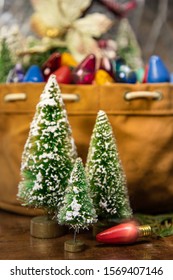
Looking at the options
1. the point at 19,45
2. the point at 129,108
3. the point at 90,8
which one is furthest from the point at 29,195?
the point at 90,8

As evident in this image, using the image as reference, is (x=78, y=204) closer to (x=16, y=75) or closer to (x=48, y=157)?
(x=48, y=157)

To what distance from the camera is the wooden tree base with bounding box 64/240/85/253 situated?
0.57 metres

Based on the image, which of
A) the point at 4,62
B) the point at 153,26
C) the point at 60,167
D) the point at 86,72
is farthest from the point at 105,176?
the point at 153,26

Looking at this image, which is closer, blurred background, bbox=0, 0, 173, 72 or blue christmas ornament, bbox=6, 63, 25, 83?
blue christmas ornament, bbox=6, 63, 25, 83

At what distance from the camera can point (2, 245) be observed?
1.98 ft

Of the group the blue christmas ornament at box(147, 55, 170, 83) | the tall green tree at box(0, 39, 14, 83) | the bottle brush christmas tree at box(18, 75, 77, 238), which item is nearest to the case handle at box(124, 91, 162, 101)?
the blue christmas ornament at box(147, 55, 170, 83)

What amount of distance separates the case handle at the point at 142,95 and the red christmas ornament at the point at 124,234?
0.20m

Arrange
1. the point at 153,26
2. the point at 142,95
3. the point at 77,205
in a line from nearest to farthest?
the point at 77,205 < the point at 142,95 < the point at 153,26

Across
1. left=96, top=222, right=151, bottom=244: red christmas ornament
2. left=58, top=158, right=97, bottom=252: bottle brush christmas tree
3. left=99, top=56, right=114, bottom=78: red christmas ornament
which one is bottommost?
left=96, top=222, right=151, bottom=244: red christmas ornament

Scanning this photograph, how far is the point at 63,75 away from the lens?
0.74m

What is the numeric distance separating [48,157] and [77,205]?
8cm

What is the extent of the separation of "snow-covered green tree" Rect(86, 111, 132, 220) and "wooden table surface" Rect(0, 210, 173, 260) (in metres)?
0.05

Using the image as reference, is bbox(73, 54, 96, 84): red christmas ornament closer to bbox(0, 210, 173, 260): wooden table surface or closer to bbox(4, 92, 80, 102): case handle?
bbox(4, 92, 80, 102): case handle
